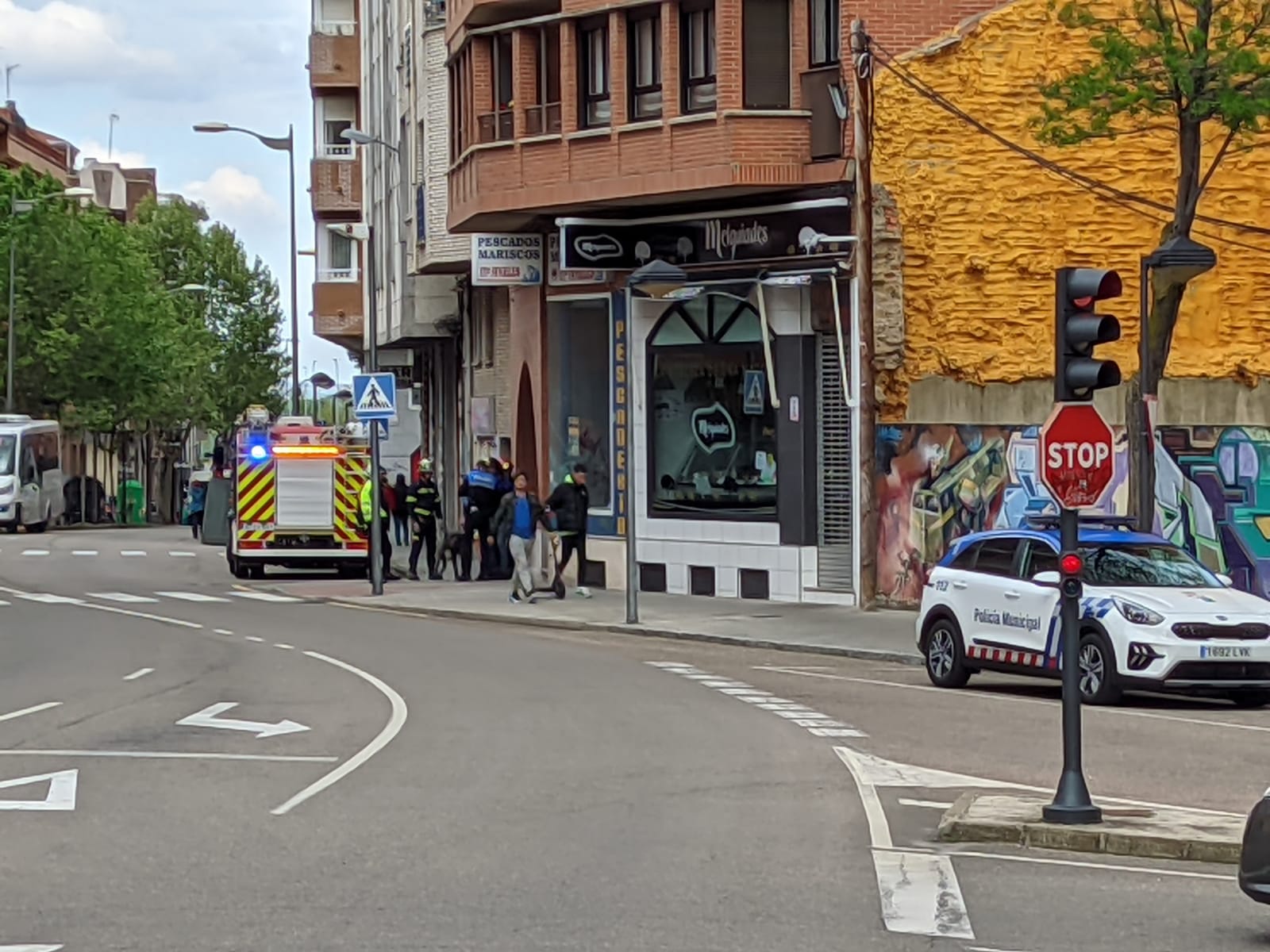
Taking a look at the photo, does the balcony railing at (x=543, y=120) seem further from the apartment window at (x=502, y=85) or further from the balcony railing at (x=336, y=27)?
the balcony railing at (x=336, y=27)

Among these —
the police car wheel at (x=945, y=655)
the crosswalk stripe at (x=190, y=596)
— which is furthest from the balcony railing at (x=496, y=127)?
the police car wheel at (x=945, y=655)

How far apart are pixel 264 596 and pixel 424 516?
450cm

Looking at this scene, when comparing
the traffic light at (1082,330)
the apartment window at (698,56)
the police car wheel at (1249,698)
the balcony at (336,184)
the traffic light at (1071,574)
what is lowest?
the police car wheel at (1249,698)

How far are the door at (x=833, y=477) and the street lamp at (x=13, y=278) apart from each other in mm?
39680

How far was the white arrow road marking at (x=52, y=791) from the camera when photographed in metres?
12.3

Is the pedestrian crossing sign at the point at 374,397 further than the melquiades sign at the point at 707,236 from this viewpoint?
Yes

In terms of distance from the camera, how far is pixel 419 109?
150 ft

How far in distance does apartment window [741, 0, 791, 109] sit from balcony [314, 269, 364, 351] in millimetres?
30301

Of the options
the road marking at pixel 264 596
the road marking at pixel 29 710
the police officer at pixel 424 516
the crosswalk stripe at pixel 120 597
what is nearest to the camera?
the road marking at pixel 29 710

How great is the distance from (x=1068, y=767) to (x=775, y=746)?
13.7 feet

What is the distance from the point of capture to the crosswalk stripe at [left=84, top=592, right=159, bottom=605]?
109 feet

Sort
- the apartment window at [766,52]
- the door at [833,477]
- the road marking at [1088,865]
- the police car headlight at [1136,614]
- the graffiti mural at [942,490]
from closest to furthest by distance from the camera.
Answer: the road marking at [1088,865] → the police car headlight at [1136,614] → the graffiti mural at [942,490] → the door at [833,477] → the apartment window at [766,52]

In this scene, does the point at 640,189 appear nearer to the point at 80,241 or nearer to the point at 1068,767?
Result: the point at 1068,767

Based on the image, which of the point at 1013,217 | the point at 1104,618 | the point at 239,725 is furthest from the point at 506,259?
the point at 239,725
